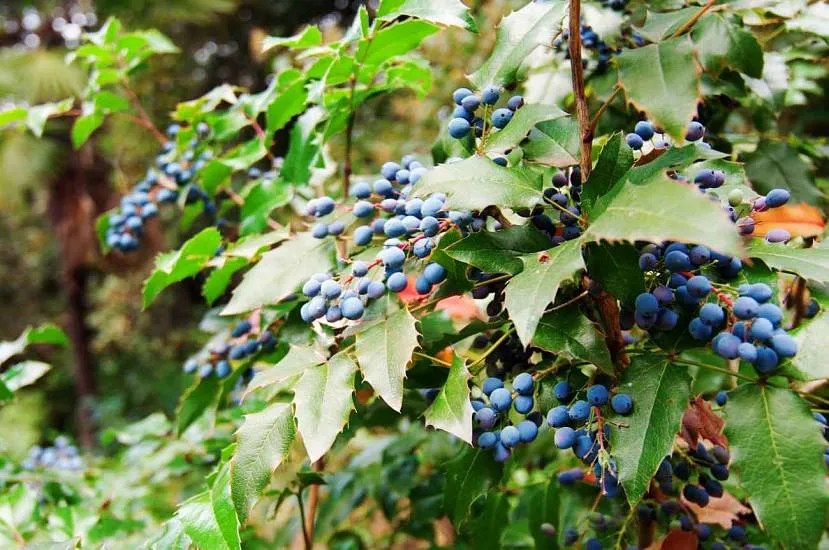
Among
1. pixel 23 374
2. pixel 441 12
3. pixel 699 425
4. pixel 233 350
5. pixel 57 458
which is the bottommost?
pixel 57 458

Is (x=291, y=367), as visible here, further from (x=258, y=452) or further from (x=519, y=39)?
(x=519, y=39)

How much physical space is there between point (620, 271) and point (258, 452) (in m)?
0.39

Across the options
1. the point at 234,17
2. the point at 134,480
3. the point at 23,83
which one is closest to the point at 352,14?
the point at 234,17

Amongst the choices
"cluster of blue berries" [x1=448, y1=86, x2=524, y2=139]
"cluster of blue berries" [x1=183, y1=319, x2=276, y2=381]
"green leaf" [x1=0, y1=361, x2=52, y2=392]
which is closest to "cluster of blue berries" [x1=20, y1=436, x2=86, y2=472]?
"green leaf" [x1=0, y1=361, x2=52, y2=392]

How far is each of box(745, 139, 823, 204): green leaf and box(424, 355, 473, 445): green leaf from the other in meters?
0.76

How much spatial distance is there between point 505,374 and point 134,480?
38.5 inches

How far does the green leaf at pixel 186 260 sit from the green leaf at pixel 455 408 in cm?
41

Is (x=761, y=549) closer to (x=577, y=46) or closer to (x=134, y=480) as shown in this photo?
(x=577, y=46)

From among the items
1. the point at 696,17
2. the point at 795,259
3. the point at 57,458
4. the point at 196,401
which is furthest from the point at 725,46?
the point at 57,458

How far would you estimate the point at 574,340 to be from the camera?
1.95 ft

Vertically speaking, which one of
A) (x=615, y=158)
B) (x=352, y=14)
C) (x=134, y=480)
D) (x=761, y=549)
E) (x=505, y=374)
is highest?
(x=615, y=158)

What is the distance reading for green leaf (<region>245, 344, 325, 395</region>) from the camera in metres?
0.65

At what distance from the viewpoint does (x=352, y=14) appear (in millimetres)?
5582

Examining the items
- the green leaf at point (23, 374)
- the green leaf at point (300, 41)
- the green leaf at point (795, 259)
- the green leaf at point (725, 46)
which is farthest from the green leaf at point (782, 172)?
the green leaf at point (23, 374)
